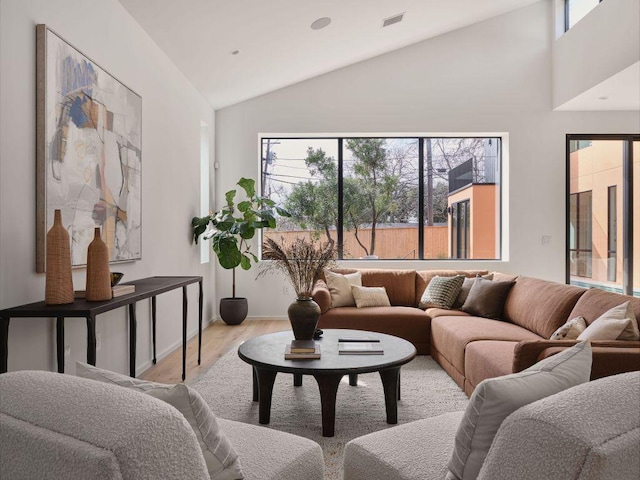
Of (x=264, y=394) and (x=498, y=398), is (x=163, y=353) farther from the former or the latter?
(x=498, y=398)

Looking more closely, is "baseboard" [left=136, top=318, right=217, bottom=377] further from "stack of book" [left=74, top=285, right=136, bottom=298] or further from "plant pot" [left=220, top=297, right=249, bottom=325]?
"stack of book" [left=74, top=285, right=136, bottom=298]

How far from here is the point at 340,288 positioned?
5152mm

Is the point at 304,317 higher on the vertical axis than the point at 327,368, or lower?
higher

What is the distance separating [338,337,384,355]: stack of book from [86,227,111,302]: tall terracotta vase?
1416 mm

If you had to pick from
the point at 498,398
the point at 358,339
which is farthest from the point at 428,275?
the point at 498,398

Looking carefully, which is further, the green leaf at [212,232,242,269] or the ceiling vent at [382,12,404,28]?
the green leaf at [212,232,242,269]

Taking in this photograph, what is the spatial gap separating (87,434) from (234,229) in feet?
16.8

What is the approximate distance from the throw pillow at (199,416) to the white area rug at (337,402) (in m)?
1.23

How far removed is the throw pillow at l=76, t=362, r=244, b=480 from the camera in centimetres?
117

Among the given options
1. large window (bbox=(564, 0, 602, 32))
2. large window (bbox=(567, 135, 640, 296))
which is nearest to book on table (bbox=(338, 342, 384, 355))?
large window (bbox=(567, 135, 640, 296))

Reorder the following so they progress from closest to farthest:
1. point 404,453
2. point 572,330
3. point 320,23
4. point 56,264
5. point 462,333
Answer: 1. point 404,453
2. point 56,264
3. point 572,330
4. point 462,333
5. point 320,23

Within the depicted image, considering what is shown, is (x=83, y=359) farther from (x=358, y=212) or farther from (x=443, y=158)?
(x=443, y=158)

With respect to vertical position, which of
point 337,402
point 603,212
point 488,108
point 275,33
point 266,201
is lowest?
point 337,402

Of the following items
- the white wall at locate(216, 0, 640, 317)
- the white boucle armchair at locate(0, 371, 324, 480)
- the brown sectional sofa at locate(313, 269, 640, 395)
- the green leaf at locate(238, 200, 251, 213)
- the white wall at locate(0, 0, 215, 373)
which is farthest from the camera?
the white wall at locate(216, 0, 640, 317)
